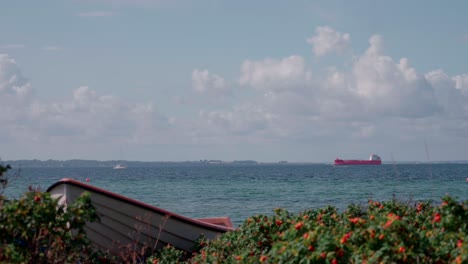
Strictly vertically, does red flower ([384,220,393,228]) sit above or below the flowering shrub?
above

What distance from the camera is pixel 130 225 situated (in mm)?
10055

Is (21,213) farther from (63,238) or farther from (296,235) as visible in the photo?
(296,235)

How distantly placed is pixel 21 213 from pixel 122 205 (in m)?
3.75

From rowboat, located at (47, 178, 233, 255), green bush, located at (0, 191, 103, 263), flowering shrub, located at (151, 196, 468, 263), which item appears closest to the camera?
flowering shrub, located at (151, 196, 468, 263)

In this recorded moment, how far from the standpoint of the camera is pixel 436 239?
20.1 ft

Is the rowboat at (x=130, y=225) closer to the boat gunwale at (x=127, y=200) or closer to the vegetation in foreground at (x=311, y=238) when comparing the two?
the boat gunwale at (x=127, y=200)

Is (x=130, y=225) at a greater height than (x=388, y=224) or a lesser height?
lesser

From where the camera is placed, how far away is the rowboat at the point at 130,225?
957 cm

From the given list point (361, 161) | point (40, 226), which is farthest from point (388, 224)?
point (361, 161)

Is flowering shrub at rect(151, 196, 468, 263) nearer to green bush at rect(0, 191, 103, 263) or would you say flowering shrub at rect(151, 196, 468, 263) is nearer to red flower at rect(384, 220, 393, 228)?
red flower at rect(384, 220, 393, 228)

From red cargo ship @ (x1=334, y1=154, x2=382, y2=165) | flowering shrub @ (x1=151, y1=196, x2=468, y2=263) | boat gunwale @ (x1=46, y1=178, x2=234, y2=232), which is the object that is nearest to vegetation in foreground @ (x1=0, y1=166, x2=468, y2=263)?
flowering shrub @ (x1=151, y1=196, x2=468, y2=263)

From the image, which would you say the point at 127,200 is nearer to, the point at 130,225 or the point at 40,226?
the point at 130,225

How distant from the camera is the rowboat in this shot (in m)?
9.57

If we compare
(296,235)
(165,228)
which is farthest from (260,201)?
(296,235)
